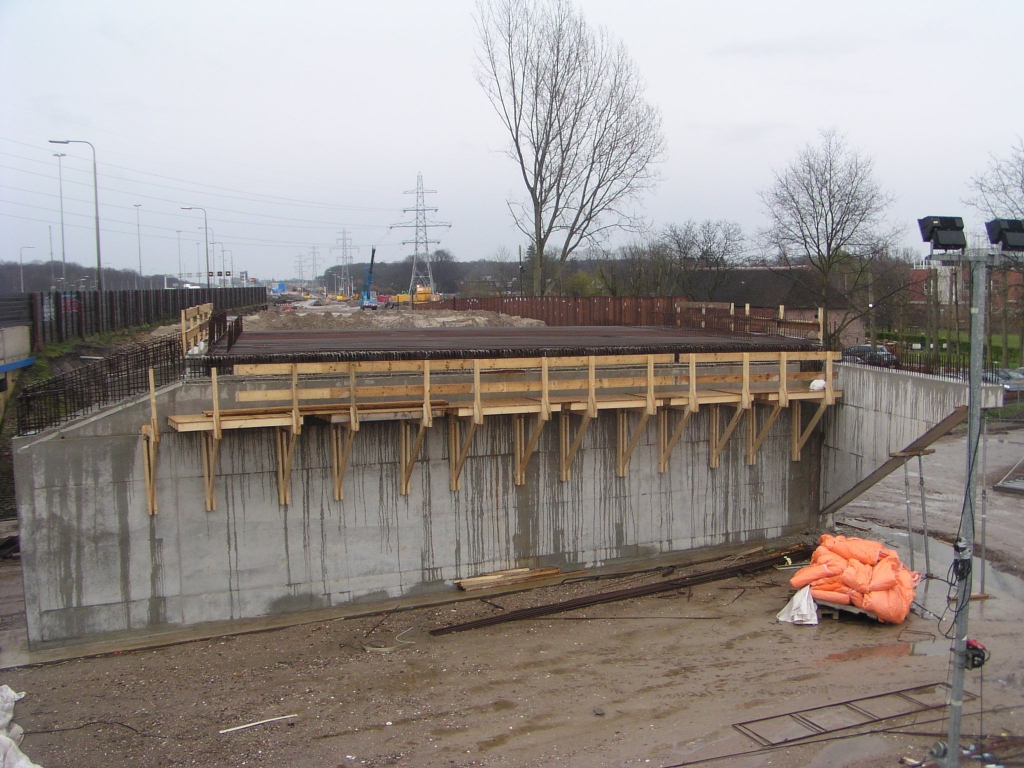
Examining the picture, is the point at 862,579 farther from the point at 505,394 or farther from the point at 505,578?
the point at 505,394

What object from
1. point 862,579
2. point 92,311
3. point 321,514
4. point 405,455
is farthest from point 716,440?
point 92,311

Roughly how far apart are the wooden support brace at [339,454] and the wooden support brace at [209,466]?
1.80m

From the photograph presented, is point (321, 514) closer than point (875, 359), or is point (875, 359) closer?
point (321, 514)

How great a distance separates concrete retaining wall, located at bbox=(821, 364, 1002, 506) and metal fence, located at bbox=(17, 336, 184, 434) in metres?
12.5

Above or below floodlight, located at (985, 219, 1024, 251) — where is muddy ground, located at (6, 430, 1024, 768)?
below

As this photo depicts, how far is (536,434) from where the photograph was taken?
1392 centimetres

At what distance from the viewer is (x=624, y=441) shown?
15117 millimetres

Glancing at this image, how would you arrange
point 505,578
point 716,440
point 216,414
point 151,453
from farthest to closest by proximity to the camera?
point 716,440, point 505,578, point 151,453, point 216,414

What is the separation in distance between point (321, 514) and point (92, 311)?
23168mm

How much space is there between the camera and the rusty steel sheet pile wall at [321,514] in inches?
456

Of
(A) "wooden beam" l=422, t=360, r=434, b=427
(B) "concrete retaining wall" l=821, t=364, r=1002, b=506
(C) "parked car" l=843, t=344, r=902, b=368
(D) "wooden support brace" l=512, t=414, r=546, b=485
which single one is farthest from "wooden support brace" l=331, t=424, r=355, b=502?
(C) "parked car" l=843, t=344, r=902, b=368

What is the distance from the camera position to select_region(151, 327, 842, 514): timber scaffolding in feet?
40.1

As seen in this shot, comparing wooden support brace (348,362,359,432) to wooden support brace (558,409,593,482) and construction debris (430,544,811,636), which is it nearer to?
construction debris (430,544,811,636)

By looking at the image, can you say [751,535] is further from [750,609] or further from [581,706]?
[581,706]
